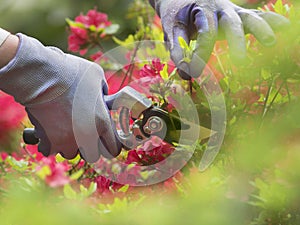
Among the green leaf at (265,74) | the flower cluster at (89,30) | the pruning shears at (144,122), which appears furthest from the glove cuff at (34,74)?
the flower cluster at (89,30)

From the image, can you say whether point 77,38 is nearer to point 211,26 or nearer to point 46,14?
point 211,26

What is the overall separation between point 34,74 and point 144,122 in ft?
0.76

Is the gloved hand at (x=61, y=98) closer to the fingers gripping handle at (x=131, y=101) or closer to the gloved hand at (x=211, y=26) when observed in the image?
the fingers gripping handle at (x=131, y=101)

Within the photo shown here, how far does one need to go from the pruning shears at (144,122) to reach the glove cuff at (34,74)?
12 cm

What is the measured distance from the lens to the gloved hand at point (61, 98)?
1179 mm

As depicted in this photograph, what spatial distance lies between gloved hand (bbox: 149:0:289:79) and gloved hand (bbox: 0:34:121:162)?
0.19 m

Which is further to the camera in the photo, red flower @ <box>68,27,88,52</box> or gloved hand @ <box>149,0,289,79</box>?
red flower @ <box>68,27,88,52</box>

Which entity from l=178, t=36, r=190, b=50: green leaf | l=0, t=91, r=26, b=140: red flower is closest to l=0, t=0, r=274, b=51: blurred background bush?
l=0, t=91, r=26, b=140: red flower

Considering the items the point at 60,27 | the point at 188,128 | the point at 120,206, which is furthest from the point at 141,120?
the point at 60,27

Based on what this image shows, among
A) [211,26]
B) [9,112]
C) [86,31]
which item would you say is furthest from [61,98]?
[9,112]

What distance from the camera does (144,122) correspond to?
46.8 inches

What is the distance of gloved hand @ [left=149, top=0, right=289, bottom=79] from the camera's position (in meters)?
1.09

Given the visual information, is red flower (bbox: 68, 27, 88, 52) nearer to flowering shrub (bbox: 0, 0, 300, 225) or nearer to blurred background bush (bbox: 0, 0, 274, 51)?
flowering shrub (bbox: 0, 0, 300, 225)

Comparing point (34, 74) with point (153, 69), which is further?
point (153, 69)
